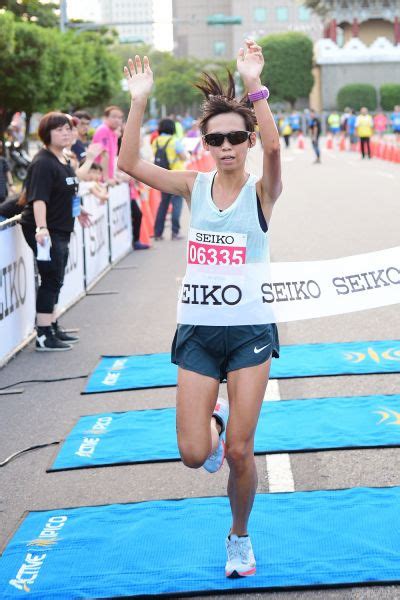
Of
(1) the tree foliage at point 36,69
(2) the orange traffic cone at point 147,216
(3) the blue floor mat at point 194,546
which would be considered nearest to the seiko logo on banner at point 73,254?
(2) the orange traffic cone at point 147,216

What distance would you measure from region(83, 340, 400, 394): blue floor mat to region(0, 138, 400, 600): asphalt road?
161mm

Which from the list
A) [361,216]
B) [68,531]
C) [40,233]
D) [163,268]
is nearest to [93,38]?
[361,216]

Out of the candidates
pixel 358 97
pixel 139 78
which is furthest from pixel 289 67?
pixel 139 78

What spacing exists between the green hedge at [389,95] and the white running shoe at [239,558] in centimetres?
9898

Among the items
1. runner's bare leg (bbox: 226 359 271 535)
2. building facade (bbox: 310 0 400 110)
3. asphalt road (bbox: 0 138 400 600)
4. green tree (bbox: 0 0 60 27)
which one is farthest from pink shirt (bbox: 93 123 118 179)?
building facade (bbox: 310 0 400 110)

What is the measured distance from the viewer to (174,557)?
15.9ft

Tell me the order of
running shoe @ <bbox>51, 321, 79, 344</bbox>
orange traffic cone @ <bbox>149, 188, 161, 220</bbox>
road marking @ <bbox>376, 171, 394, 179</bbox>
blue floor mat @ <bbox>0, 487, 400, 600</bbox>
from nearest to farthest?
blue floor mat @ <bbox>0, 487, 400, 600</bbox>
running shoe @ <bbox>51, 321, 79, 344</bbox>
orange traffic cone @ <bbox>149, 188, 161, 220</bbox>
road marking @ <bbox>376, 171, 394, 179</bbox>

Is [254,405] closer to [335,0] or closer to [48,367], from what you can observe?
[48,367]

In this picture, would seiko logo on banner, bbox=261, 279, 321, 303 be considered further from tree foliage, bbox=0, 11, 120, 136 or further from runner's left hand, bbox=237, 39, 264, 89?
tree foliage, bbox=0, 11, 120, 136

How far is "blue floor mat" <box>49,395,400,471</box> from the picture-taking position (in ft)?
21.3

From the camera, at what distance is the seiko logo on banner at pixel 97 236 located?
13969mm

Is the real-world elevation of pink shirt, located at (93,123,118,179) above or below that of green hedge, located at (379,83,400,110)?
above

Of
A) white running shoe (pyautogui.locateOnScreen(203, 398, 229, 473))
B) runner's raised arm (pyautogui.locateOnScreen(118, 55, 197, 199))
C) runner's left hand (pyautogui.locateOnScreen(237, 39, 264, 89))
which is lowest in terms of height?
white running shoe (pyautogui.locateOnScreen(203, 398, 229, 473))

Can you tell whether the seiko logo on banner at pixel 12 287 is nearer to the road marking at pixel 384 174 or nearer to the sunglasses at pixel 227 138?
the sunglasses at pixel 227 138
